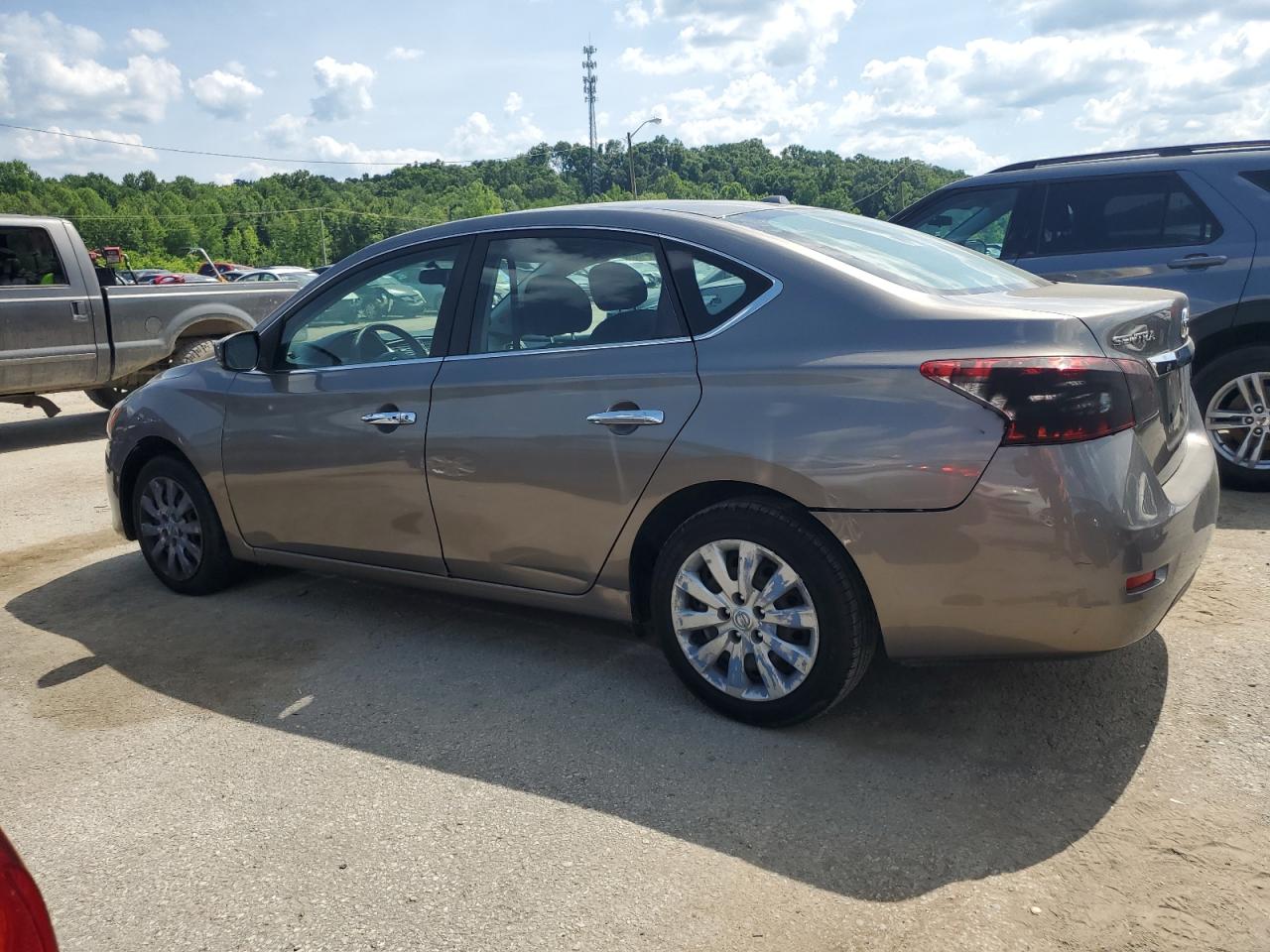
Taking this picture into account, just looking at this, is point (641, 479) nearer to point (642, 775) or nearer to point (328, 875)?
point (642, 775)

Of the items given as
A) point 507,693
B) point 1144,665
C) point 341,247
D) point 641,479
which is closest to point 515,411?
point 641,479

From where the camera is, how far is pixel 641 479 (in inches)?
141

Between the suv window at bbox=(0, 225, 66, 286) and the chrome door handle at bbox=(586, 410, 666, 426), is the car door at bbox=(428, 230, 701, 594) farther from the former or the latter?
the suv window at bbox=(0, 225, 66, 286)

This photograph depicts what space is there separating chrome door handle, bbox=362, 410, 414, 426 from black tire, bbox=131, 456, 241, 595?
120cm

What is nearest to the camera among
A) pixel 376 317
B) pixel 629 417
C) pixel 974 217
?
pixel 629 417

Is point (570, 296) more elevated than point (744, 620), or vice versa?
point (570, 296)

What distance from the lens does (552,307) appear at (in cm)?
394

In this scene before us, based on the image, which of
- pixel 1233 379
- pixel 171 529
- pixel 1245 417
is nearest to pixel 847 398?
pixel 171 529

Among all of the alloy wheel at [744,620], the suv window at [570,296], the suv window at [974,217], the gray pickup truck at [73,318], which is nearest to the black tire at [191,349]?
the gray pickup truck at [73,318]

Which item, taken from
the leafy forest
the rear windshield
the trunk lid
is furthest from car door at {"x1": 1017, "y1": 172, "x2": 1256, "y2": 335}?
the leafy forest

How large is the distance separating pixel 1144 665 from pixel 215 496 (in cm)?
389

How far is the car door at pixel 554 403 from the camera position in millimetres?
3600

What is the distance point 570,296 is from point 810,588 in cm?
140

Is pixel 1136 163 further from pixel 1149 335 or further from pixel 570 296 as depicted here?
pixel 570 296
